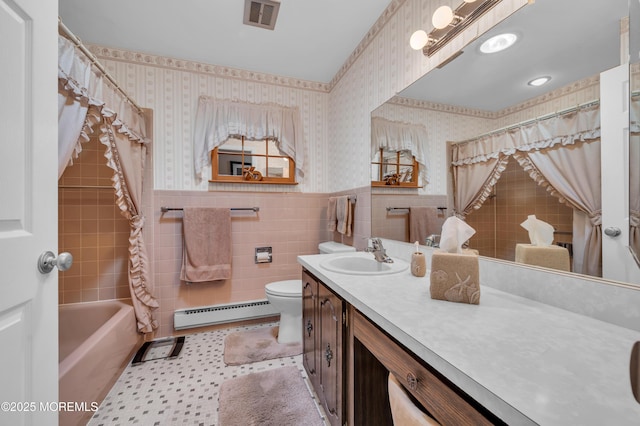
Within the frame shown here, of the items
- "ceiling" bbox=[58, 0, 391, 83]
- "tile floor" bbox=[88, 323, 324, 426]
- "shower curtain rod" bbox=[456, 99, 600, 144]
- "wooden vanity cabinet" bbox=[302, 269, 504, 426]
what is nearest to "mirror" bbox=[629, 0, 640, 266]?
"shower curtain rod" bbox=[456, 99, 600, 144]

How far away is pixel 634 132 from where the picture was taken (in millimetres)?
625

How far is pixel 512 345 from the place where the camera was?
57cm

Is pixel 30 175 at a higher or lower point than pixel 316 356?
higher

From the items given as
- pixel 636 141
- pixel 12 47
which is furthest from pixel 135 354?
pixel 636 141

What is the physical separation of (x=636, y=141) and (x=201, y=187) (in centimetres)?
249

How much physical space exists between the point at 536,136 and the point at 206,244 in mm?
2274

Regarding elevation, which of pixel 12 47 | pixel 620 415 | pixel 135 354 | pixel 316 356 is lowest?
pixel 135 354

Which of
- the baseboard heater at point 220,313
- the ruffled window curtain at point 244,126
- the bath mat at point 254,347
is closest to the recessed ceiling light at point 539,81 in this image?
the ruffled window curtain at point 244,126

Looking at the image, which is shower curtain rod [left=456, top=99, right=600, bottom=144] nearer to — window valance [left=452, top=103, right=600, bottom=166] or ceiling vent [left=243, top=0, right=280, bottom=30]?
window valance [left=452, top=103, right=600, bottom=166]

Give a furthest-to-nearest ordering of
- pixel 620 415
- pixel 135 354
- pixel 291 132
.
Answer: pixel 291 132 → pixel 135 354 → pixel 620 415

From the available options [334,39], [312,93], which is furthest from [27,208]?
[312,93]

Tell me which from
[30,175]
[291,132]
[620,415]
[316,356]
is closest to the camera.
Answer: [620,415]

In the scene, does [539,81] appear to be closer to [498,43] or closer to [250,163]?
[498,43]

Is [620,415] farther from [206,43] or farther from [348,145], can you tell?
[206,43]
